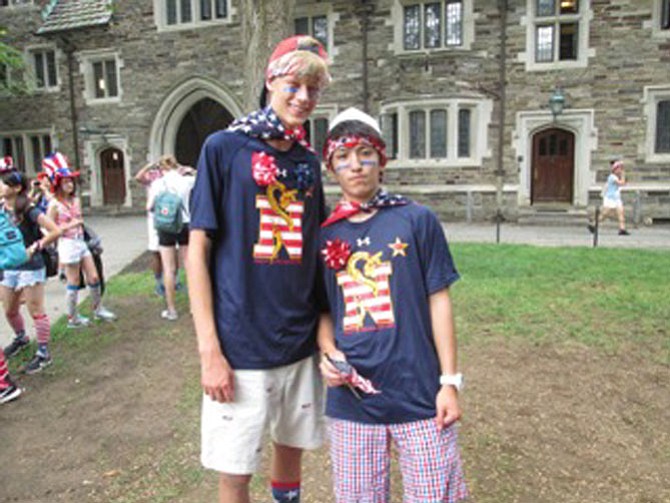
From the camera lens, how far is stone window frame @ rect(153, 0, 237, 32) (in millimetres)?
16859

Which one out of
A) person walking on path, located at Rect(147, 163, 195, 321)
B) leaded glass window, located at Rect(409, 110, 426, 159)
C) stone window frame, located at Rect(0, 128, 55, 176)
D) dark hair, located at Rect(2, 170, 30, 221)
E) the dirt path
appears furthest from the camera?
stone window frame, located at Rect(0, 128, 55, 176)

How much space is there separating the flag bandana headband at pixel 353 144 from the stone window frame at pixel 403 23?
13879 millimetres

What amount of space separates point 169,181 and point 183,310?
1.48 m

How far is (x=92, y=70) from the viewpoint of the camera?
18.9 metres

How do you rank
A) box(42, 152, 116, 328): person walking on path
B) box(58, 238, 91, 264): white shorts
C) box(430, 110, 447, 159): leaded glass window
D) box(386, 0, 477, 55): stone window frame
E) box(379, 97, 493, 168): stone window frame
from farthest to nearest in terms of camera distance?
box(430, 110, 447, 159): leaded glass window
box(379, 97, 493, 168): stone window frame
box(386, 0, 477, 55): stone window frame
box(58, 238, 91, 264): white shorts
box(42, 152, 116, 328): person walking on path

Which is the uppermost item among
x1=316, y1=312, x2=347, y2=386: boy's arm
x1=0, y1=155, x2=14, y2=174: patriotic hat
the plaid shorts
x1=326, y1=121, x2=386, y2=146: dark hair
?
x1=326, y1=121, x2=386, y2=146: dark hair

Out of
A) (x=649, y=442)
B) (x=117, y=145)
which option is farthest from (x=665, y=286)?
(x=117, y=145)

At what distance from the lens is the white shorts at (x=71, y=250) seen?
564 centimetres

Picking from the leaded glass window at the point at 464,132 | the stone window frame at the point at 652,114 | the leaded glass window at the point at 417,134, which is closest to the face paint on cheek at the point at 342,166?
the leaded glass window at the point at 464,132

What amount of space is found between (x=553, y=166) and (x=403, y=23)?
5495 mm

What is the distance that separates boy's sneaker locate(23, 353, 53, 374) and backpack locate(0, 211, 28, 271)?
3.08 ft

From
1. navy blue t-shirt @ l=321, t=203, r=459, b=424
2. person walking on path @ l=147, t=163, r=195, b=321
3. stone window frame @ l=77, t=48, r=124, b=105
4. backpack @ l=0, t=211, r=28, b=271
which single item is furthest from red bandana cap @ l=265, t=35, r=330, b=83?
stone window frame @ l=77, t=48, r=124, b=105

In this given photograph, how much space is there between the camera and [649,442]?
11.0 ft

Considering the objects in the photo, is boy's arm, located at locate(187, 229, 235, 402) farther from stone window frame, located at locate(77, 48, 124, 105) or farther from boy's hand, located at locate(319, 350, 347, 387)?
stone window frame, located at locate(77, 48, 124, 105)
